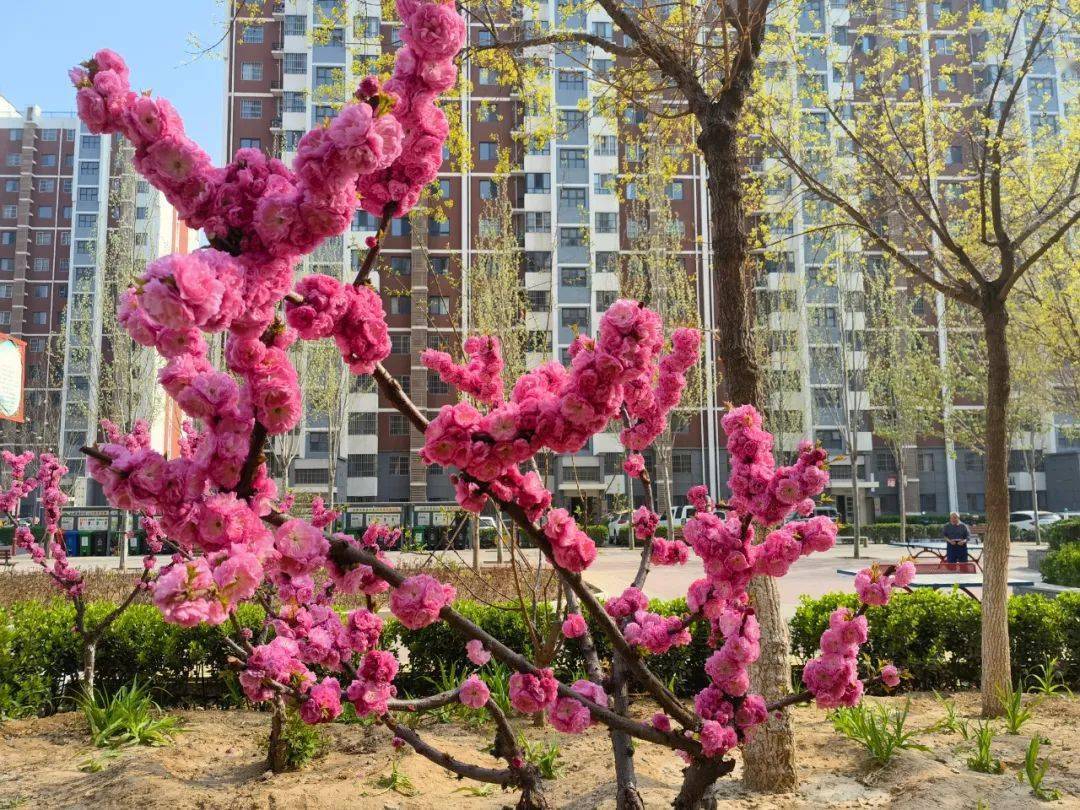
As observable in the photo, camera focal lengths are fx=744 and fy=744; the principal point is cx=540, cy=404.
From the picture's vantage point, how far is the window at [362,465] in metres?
37.5

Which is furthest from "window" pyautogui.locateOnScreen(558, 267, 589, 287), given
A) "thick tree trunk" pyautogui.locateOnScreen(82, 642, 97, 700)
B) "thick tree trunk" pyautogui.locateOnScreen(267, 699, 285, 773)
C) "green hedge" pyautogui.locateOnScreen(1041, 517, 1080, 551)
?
"thick tree trunk" pyautogui.locateOnScreen(267, 699, 285, 773)

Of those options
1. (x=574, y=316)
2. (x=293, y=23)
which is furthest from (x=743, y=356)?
(x=293, y=23)

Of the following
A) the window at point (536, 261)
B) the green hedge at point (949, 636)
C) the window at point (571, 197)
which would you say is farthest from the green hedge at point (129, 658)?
the window at point (571, 197)

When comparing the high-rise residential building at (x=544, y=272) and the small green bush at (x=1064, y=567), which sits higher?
the high-rise residential building at (x=544, y=272)

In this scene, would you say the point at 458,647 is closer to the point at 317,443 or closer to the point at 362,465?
the point at 362,465

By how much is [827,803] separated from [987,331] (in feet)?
13.2

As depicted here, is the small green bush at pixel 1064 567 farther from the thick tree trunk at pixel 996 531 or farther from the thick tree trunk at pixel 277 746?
the thick tree trunk at pixel 277 746

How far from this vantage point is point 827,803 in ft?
13.3

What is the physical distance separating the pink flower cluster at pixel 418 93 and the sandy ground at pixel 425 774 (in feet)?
11.2

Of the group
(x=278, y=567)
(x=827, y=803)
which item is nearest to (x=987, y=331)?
(x=827, y=803)

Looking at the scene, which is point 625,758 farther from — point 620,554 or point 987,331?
point 620,554

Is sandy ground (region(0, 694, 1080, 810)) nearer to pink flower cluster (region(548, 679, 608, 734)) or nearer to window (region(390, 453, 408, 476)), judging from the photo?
pink flower cluster (region(548, 679, 608, 734))

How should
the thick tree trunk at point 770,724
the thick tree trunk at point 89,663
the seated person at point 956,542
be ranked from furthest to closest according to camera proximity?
1. the seated person at point 956,542
2. the thick tree trunk at point 89,663
3. the thick tree trunk at point 770,724

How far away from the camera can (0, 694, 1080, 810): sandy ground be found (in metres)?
4.05
